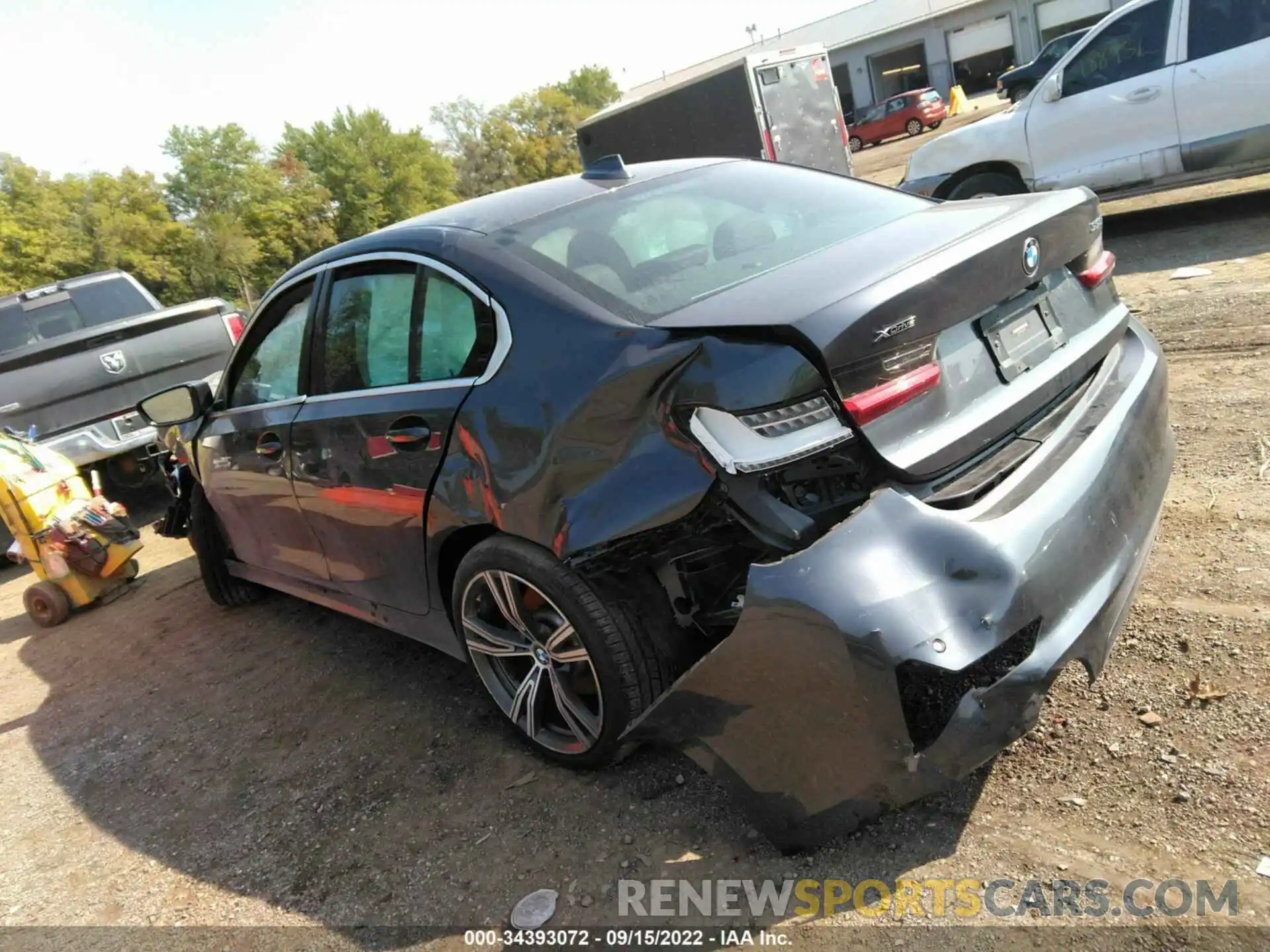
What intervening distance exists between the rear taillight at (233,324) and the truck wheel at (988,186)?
640cm

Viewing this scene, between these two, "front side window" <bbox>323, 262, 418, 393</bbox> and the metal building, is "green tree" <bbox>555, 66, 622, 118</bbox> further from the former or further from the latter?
"front side window" <bbox>323, 262, 418, 393</bbox>

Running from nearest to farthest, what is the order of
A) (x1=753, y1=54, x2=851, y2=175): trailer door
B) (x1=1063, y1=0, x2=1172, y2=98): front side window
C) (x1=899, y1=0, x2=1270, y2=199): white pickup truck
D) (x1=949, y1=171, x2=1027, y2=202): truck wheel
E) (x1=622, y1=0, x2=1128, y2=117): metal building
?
1. (x1=899, y1=0, x2=1270, y2=199): white pickup truck
2. (x1=1063, y1=0, x2=1172, y2=98): front side window
3. (x1=949, y1=171, x2=1027, y2=202): truck wheel
4. (x1=753, y1=54, x2=851, y2=175): trailer door
5. (x1=622, y1=0, x2=1128, y2=117): metal building

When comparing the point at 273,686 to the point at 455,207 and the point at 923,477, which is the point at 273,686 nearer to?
the point at 455,207

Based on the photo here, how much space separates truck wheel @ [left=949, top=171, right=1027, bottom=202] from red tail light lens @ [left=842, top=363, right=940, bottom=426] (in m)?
6.79

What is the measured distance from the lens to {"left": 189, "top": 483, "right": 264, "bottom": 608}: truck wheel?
4.97 meters

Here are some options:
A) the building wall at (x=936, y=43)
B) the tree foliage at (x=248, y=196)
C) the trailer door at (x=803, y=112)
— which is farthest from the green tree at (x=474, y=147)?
the trailer door at (x=803, y=112)

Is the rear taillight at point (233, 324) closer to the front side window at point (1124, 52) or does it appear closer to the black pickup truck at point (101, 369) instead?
the black pickup truck at point (101, 369)

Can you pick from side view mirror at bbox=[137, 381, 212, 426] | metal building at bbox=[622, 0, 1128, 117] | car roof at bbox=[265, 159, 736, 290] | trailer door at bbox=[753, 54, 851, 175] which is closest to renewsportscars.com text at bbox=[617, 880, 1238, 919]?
car roof at bbox=[265, 159, 736, 290]

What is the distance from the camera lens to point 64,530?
5.54m

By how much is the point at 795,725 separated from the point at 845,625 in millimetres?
310

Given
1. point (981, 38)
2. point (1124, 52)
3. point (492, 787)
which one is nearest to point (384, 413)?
point (492, 787)

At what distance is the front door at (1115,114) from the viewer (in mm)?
7434

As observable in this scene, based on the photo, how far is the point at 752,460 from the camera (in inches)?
83.4

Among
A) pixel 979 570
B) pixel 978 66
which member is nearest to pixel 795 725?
pixel 979 570
